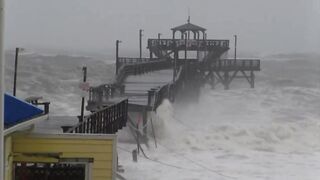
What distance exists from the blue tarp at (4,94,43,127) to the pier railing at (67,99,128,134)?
2630mm

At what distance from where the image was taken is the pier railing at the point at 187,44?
2163 inches

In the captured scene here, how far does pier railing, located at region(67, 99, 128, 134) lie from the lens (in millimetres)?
13760

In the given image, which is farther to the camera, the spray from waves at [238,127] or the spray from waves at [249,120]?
the spray from waves at [249,120]

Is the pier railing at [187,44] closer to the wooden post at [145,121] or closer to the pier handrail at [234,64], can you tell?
the pier handrail at [234,64]

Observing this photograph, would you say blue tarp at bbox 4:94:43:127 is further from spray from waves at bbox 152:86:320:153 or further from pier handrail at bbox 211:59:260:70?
pier handrail at bbox 211:59:260:70

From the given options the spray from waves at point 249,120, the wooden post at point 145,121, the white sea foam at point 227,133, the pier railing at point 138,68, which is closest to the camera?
the white sea foam at point 227,133

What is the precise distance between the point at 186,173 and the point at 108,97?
772 cm

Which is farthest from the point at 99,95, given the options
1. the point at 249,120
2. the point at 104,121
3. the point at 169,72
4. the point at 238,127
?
the point at 169,72

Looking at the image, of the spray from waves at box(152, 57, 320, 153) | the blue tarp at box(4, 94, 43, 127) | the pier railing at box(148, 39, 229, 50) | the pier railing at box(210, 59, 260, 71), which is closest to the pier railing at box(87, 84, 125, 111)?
the spray from waves at box(152, 57, 320, 153)

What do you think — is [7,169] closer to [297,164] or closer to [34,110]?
[34,110]

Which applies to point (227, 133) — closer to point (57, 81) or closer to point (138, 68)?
point (138, 68)

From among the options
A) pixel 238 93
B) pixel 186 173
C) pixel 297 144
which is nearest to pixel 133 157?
pixel 186 173

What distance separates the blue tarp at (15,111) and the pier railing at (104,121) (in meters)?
2.63

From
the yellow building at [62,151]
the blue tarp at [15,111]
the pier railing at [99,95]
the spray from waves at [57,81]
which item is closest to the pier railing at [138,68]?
the spray from waves at [57,81]
